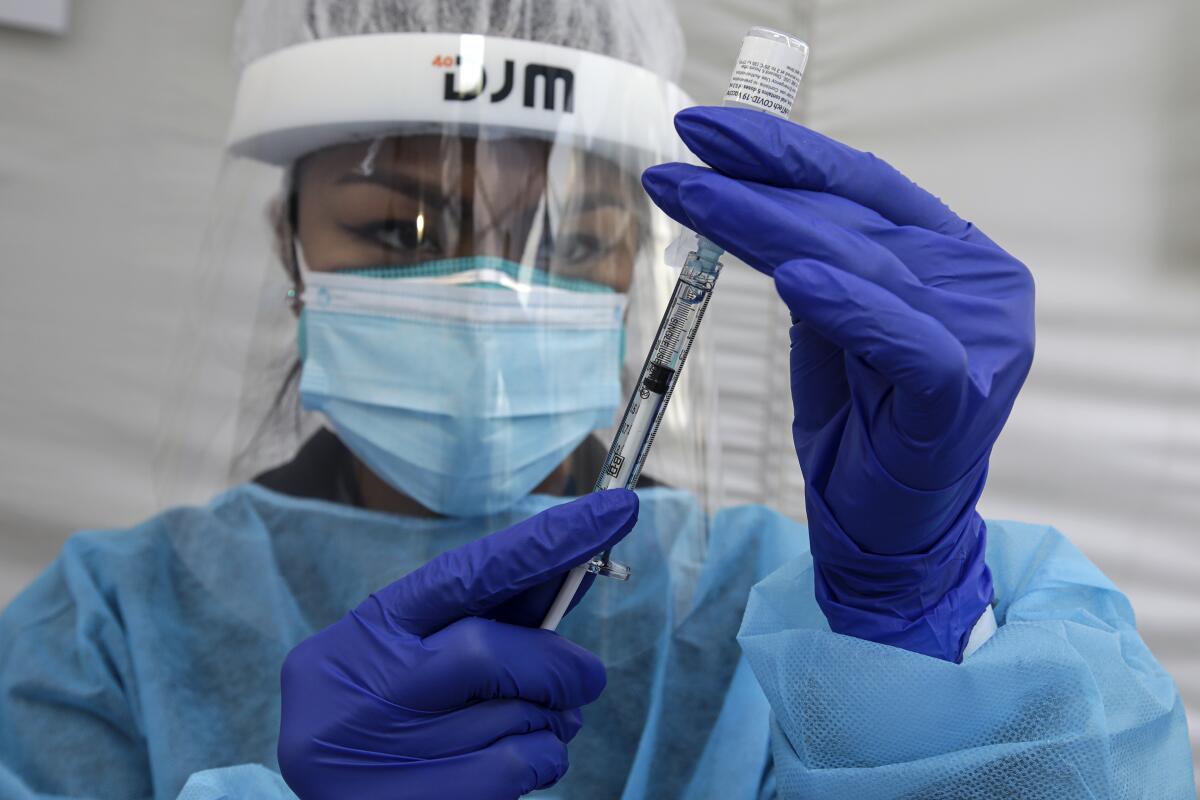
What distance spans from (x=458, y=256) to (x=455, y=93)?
0.48 ft

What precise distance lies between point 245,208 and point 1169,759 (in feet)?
3.22

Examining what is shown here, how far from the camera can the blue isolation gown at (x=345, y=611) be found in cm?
79

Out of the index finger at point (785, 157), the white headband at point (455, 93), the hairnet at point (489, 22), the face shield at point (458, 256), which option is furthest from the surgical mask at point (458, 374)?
the index finger at point (785, 157)

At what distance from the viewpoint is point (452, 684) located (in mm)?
704

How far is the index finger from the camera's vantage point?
651 millimetres

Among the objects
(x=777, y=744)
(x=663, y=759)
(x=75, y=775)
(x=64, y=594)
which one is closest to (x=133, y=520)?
(x=64, y=594)

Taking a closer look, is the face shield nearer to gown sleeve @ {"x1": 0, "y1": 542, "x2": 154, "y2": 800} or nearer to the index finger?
gown sleeve @ {"x1": 0, "y1": 542, "x2": 154, "y2": 800}

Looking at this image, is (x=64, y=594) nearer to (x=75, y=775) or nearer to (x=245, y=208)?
(x=75, y=775)

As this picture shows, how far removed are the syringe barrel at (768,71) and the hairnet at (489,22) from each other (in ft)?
1.34

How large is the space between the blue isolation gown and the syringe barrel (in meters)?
0.36

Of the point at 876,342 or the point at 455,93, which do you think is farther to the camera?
the point at 455,93

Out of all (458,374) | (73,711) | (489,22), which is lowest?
(73,711)

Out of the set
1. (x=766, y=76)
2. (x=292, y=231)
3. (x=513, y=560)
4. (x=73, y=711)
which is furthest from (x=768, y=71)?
(x=73, y=711)

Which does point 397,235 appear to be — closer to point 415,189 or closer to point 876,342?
point 415,189
